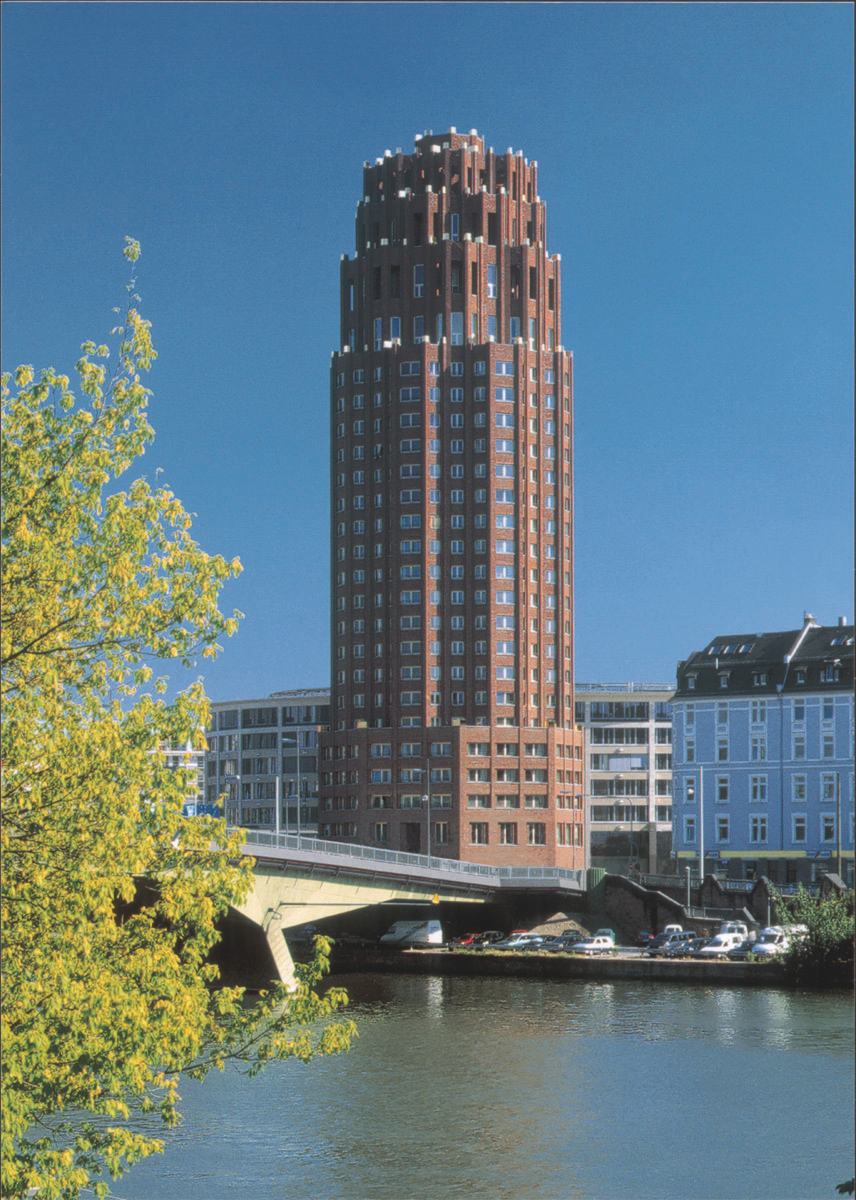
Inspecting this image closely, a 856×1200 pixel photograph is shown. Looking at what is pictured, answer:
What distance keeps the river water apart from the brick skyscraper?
6933 centimetres

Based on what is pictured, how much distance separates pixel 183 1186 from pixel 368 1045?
2318cm

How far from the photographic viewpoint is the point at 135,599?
17.1 meters

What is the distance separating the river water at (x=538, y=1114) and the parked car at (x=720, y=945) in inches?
681

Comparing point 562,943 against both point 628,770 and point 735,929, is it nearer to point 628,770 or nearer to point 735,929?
point 735,929

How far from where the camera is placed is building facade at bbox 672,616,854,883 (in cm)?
11812

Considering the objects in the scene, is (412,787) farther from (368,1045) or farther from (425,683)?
(368,1045)

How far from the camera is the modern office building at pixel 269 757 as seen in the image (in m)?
187

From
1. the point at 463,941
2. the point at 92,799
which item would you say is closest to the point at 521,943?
the point at 463,941

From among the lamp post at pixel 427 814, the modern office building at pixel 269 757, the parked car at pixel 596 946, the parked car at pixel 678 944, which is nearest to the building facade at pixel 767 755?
the lamp post at pixel 427 814

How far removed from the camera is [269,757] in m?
192

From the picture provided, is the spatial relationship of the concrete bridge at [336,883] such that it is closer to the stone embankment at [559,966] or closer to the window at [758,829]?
the stone embankment at [559,966]

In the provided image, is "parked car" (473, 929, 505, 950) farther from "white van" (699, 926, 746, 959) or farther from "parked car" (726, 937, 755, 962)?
"parked car" (726, 937, 755, 962)

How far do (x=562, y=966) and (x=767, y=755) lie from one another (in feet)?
132

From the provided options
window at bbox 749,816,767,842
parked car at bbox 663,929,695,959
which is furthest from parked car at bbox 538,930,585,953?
window at bbox 749,816,767,842
